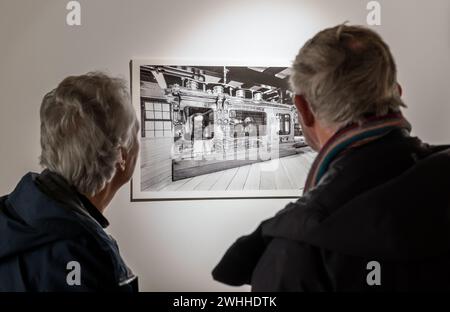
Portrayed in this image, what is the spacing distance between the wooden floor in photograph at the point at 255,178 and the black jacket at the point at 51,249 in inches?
77.9

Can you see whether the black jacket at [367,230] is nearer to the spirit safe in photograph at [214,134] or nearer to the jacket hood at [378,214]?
the jacket hood at [378,214]

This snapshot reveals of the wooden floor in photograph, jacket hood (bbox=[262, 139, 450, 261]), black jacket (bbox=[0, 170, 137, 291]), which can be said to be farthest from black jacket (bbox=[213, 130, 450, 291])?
the wooden floor in photograph

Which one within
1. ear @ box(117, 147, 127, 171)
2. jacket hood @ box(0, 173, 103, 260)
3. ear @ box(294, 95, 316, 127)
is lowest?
jacket hood @ box(0, 173, 103, 260)

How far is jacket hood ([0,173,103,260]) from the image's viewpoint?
941 millimetres

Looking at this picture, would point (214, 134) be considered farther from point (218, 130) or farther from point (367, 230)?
point (367, 230)

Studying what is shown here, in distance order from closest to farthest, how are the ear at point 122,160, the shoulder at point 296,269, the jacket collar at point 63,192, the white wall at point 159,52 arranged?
1. the shoulder at point 296,269
2. the jacket collar at point 63,192
3. the ear at point 122,160
4. the white wall at point 159,52

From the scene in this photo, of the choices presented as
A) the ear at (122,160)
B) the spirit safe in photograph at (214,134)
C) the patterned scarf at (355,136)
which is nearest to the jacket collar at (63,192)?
the ear at (122,160)

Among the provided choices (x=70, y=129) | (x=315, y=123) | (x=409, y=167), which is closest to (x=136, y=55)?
(x=70, y=129)

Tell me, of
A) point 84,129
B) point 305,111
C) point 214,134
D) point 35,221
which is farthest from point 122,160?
point 214,134

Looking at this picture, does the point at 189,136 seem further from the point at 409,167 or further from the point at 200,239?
the point at 409,167

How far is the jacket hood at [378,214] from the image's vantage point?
0.74 meters

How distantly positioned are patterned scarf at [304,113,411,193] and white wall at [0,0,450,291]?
2156 millimetres

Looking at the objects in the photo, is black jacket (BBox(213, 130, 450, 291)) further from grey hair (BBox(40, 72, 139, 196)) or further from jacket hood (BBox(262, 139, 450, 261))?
grey hair (BBox(40, 72, 139, 196))
